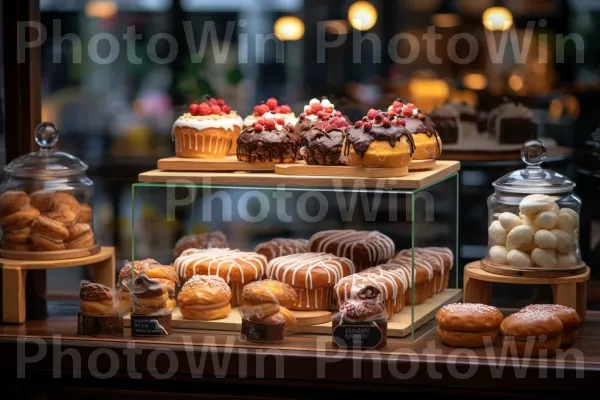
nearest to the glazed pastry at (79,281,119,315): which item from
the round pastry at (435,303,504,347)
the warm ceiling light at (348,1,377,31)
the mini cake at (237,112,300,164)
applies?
the mini cake at (237,112,300,164)

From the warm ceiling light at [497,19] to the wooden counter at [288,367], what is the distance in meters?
1.23

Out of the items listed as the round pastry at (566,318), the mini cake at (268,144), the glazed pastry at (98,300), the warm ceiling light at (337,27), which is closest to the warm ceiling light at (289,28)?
the warm ceiling light at (337,27)

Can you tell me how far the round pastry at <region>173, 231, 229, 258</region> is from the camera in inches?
164

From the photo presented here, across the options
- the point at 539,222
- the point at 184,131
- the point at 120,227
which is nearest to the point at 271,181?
the point at 184,131

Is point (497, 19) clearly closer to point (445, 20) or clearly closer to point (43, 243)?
point (445, 20)

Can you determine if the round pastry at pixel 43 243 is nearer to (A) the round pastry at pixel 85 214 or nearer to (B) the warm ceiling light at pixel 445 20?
(A) the round pastry at pixel 85 214

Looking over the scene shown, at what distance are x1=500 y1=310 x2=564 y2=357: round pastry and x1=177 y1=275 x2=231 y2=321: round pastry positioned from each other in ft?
3.17

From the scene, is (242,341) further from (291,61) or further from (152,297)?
(291,61)

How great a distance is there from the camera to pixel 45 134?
406 cm

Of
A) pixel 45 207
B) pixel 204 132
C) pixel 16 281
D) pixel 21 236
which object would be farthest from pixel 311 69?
pixel 16 281

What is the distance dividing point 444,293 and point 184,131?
3.76 feet

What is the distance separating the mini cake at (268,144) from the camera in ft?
12.3

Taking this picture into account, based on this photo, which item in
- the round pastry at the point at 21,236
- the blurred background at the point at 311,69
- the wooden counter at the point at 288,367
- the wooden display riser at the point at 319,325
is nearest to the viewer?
the wooden counter at the point at 288,367

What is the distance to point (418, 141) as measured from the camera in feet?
12.5
